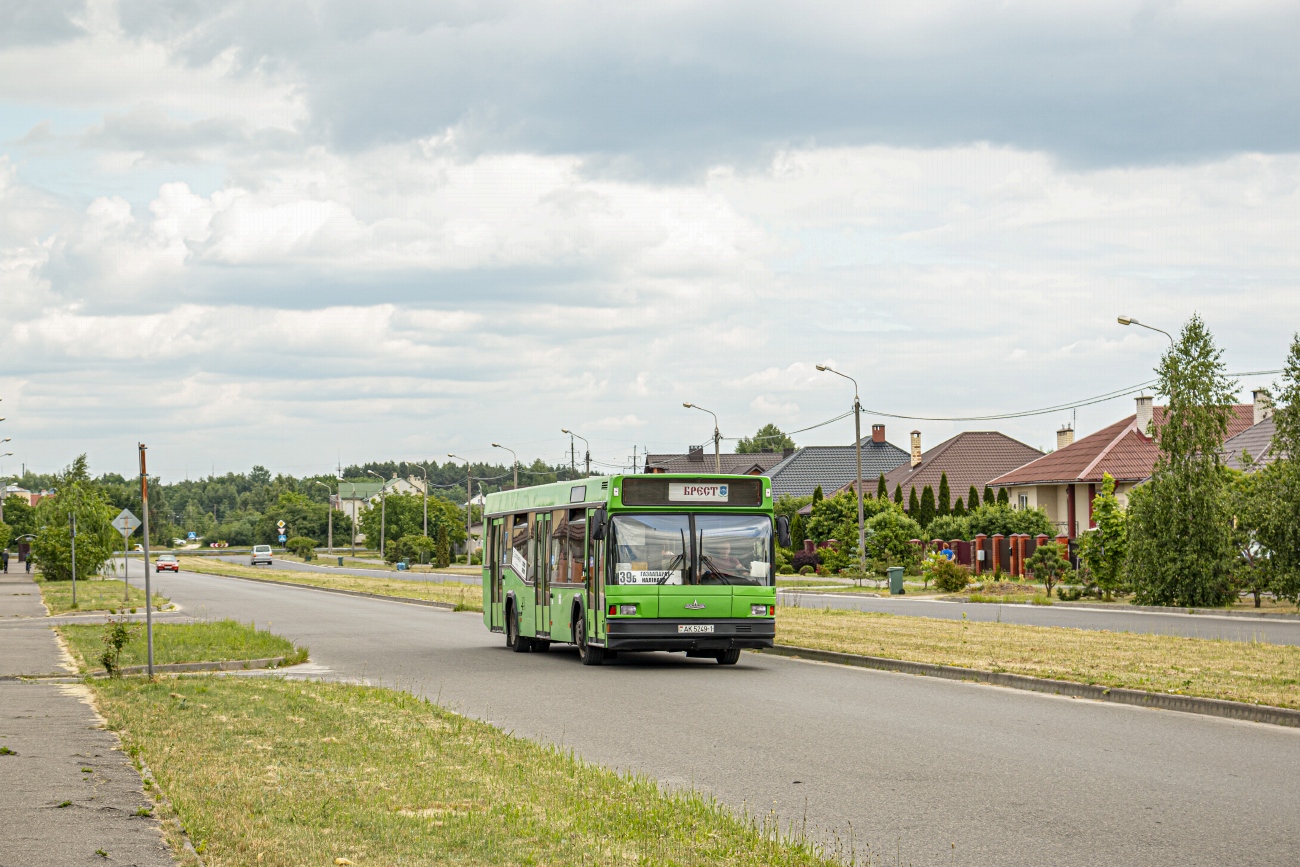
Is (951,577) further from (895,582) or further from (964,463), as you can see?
(964,463)

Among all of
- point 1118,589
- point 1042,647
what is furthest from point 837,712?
point 1118,589

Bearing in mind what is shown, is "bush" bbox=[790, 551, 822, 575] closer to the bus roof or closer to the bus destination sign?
the bus roof

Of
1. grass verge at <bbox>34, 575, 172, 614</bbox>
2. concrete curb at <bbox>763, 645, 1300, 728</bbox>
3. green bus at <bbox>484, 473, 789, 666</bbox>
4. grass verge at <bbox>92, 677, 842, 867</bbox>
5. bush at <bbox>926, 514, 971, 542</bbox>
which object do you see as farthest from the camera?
bush at <bbox>926, 514, 971, 542</bbox>

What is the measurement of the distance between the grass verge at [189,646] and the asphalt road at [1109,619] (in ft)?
48.9

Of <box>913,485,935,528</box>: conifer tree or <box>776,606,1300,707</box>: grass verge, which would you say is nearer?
<box>776,606,1300,707</box>: grass verge

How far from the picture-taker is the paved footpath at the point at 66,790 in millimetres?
7195

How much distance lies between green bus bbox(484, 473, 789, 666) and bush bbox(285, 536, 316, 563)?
109 metres

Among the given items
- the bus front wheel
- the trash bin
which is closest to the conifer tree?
the trash bin

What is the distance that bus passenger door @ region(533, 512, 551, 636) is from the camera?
22.8 metres

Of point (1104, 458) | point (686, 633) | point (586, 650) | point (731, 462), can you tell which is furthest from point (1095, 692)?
point (731, 462)

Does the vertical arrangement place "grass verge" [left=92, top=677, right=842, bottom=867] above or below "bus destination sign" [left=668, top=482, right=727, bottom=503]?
below

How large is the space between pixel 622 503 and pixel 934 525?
4550 cm

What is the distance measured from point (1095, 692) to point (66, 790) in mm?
10792

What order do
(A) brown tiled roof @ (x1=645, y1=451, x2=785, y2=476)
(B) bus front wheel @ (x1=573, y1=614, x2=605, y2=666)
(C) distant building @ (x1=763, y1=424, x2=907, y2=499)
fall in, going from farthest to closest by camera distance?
(A) brown tiled roof @ (x1=645, y1=451, x2=785, y2=476) → (C) distant building @ (x1=763, y1=424, x2=907, y2=499) → (B) bus front wheel @ (x1=573, y1=614, x2=605, y2=666)
